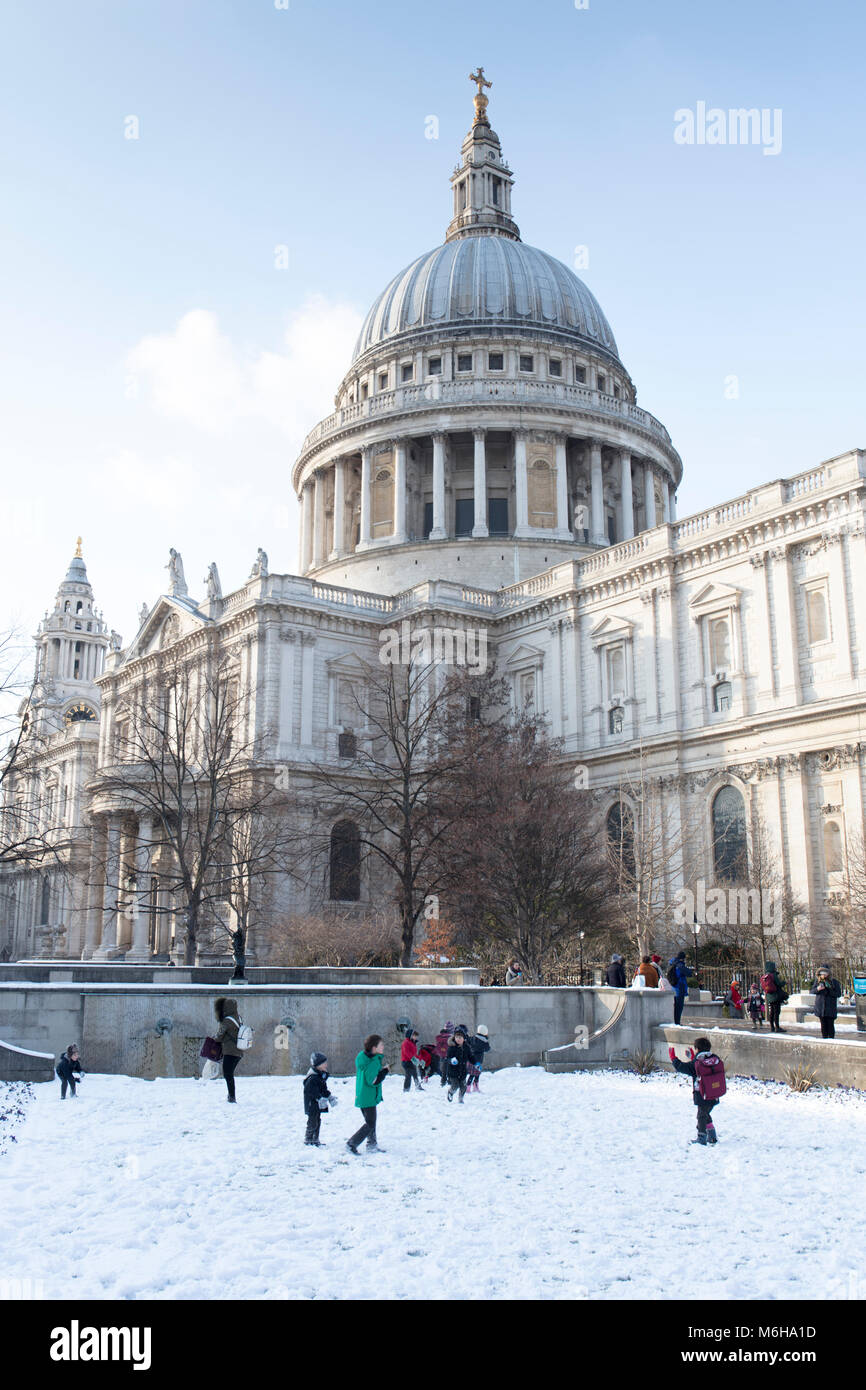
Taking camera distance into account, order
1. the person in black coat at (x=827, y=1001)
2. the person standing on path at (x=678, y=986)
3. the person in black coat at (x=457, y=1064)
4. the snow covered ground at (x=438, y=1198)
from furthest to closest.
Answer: the person standing on path at (x=678, y=986)
the person in black coat at (x=827, y=1001)
the person in black coat at (x=457, y=1064)
the snow covered ground at (x=438, y=1198)

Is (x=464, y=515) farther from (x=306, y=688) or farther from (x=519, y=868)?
(x=519, y=868)

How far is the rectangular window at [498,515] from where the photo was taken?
69.8 meters

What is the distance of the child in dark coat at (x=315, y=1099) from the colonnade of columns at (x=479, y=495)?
53.3 m

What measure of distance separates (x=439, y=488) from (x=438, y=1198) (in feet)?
192

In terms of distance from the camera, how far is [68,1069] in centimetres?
1841

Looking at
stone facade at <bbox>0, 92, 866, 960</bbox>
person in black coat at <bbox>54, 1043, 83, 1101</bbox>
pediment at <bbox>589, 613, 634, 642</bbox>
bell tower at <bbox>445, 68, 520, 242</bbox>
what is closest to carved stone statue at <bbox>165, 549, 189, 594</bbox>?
stone facade at <bbox>0, 92, 866, 960</bbox>

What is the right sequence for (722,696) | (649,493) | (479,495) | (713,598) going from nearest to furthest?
(722,696)
(713,598)
(479,495)
(649,493)

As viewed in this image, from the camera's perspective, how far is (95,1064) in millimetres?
20547

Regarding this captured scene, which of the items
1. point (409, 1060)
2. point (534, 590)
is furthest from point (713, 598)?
point (409, 1060)

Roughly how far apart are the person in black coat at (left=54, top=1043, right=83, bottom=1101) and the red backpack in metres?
9.30

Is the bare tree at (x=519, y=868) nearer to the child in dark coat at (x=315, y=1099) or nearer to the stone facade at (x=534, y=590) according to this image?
the stone facade at (x=534, y=590)

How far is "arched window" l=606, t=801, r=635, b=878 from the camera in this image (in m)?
44.0

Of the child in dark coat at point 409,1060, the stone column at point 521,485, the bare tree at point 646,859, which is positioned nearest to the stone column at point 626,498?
the stone column at point 521,485
